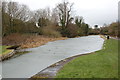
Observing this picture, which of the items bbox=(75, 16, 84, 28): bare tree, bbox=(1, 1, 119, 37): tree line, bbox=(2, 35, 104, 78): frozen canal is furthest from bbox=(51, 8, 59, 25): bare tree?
bbox=(2, 35, 104, 78): frozen canal

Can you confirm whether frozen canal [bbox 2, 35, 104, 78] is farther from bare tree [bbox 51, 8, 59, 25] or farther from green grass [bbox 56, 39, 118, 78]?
bare tree [bbox 51, 8, 59, 25]

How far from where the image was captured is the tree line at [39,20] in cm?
2143

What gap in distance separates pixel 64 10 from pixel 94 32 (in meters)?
28.3

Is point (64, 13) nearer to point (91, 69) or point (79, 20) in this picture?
point (79, 20)

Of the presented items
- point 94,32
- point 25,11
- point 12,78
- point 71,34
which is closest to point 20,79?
point 12,78

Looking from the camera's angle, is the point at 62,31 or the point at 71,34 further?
the point at 71,34

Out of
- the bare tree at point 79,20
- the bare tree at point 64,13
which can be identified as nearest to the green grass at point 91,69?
the bare tree at point 64,13

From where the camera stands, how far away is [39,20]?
1337 inches

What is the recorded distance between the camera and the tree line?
21.4 m

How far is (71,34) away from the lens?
36.2m

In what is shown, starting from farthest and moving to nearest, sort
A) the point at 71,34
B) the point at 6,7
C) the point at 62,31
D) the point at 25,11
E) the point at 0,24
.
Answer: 1. the point at 71,34
2. the point at 62,31
3. the point at 25,11
4. the point at 6,7
5. the point at 0,24

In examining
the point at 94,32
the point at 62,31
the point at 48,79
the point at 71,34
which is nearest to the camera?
the point at 48,79

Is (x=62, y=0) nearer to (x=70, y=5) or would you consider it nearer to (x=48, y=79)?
(x=70, y=5)

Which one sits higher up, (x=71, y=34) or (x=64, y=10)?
(x=64, y=10)
